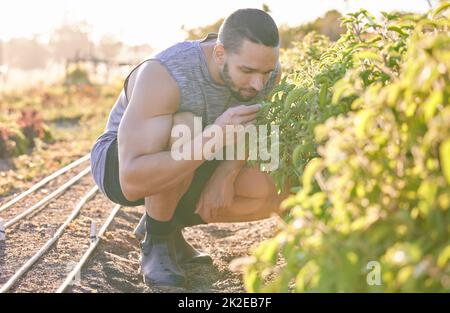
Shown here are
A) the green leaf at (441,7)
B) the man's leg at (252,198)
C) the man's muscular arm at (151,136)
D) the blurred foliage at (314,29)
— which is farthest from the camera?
the blurred foliage at (314,29)

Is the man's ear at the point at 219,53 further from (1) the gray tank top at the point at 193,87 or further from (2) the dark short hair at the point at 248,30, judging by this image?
(1) the gray tank top at the point at 193,87

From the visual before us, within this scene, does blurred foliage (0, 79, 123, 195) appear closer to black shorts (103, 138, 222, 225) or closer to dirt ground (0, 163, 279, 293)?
dirt ground (0, 163, 279, 293)

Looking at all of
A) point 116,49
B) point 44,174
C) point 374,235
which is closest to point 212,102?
point 374,235

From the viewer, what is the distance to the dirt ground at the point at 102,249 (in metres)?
4.75

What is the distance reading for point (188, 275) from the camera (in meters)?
5.03

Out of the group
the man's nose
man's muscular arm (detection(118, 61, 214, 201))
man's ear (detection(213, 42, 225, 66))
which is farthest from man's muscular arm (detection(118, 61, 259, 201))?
man's ear (detection(213, 42, 225, 66))

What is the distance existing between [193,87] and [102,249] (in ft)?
5.17

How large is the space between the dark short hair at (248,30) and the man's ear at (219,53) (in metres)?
0.03

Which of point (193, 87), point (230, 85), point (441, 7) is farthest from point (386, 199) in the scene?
point (193, 87)

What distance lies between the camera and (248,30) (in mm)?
4309

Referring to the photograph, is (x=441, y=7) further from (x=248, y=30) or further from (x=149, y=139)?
(x=149, y=139)

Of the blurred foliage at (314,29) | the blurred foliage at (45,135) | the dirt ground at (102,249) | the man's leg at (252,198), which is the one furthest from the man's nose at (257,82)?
the blurred foliage at (314,29)

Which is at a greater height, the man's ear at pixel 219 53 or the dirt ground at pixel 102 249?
the man's ear at pixel 219 53

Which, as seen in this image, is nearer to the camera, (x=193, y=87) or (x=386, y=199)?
(x=386, y=199)
